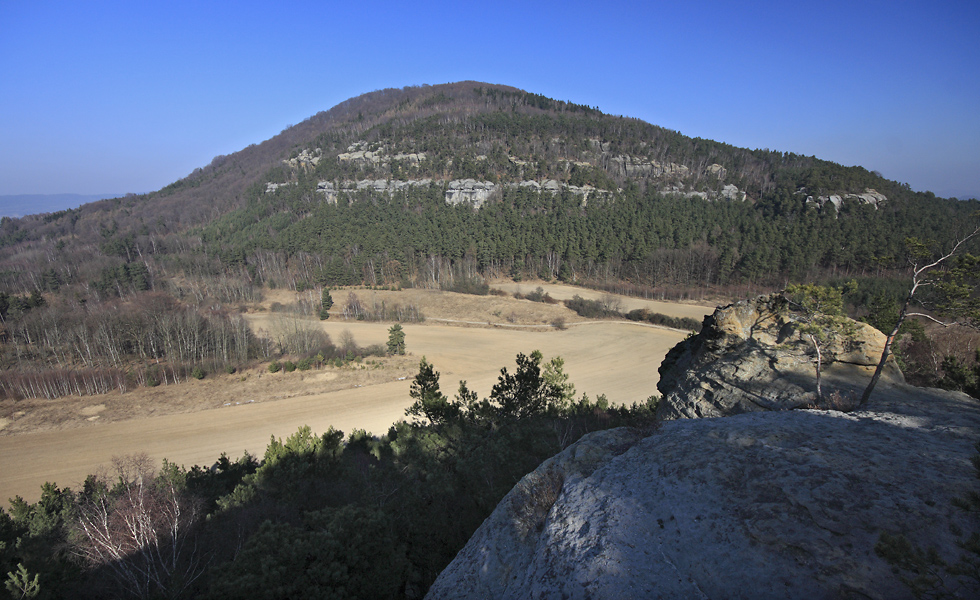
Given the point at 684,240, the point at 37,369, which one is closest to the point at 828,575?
the point at 37,369

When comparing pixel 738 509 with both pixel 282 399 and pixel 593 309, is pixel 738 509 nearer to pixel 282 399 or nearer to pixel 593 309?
pixel 282 399

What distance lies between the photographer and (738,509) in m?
6.74

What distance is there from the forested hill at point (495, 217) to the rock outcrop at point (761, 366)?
45.5 meters

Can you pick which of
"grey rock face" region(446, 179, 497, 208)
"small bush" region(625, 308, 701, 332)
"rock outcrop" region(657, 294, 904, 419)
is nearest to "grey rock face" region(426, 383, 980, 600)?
"rock outcrop" region(657, 294, 904, 419)

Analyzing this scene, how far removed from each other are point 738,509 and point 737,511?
5cm

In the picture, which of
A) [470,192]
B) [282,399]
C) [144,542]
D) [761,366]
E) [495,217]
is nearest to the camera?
[144,542]

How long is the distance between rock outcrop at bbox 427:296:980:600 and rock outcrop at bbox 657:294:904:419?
6.64 feet

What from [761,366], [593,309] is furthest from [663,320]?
[761,366]

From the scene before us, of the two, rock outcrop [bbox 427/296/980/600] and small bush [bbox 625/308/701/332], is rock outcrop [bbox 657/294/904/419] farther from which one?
small bush [bbox 625/308/701/332]

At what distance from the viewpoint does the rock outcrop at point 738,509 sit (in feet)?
18.4

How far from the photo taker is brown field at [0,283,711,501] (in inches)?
1040

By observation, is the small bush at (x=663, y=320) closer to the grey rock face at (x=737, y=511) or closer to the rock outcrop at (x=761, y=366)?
the rock outcrop at (x=761, y=366)

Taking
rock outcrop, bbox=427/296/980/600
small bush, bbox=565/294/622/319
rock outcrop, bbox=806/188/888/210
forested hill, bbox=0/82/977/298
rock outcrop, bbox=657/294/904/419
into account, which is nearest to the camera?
Result: rock outcrop, bbox=427/296/980/600

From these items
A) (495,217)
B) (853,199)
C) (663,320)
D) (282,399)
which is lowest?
(282,399)
